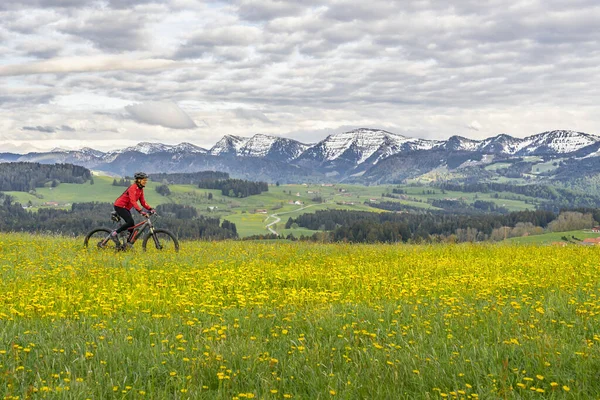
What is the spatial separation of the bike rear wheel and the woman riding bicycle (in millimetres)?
342

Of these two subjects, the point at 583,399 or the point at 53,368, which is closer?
the point at 583,399

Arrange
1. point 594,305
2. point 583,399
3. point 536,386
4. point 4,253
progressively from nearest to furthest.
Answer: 1. point 583,399
2. point 536,386
3. point 594,305
4. point 4,253

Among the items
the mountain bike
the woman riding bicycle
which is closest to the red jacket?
the woman riding bicycle

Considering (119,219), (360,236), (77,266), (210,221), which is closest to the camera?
(77,266)

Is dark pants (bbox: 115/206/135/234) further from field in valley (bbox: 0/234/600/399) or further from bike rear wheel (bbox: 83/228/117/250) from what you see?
field in valley (bbox: 0/234/600/399)

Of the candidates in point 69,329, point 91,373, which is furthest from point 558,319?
point 69,329

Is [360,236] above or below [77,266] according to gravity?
below

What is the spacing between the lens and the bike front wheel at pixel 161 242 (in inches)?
733

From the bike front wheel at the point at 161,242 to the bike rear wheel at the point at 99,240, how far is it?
3.98 ft

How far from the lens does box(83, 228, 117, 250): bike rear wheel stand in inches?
722

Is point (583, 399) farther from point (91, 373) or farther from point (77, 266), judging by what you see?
point (77, 266)

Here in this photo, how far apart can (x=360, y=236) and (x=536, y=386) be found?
101m

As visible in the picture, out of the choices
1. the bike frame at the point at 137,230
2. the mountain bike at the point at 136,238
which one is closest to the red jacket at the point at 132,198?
the mountain bike at the point at 136,238

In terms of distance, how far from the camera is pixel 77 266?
13984 millimetres
